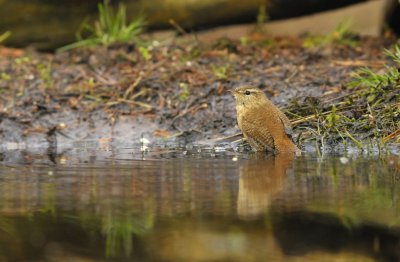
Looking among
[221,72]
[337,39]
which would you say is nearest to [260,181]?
[221,72]

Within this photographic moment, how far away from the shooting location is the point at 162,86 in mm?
9961

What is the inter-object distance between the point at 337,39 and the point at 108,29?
2.97 m

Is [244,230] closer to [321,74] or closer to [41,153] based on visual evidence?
[41,153]

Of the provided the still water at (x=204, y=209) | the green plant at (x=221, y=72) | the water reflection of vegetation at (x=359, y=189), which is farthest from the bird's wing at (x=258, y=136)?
the green plant at (x=221, y=72)

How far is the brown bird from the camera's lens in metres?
7.60

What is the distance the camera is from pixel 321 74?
9773mm

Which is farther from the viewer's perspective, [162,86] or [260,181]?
[162,86]

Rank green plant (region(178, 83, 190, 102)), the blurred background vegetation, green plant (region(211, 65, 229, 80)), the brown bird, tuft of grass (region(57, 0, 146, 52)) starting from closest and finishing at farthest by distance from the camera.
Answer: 1. the brown bird
2. green plant (region(178, 83, 190, 102))
3. green plant (region(211, 65, 229, 80))
4. tuft of grass (region(57, 0, 146, 52))
5. the blurred background vegetation

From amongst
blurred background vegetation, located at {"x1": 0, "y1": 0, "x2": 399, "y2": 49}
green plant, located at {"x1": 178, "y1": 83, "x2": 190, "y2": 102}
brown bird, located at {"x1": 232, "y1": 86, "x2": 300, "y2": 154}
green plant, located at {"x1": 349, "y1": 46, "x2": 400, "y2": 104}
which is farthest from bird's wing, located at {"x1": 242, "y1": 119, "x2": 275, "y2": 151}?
blurred background vegetation, located at {"x1": 0, "y1": 0, "x2": 399, "y2": 49}

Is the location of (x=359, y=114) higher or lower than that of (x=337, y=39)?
lower

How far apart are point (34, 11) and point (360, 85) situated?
4.76 metres

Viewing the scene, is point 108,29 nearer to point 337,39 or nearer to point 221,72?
point 221,72

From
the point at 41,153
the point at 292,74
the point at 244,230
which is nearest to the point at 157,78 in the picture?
the point at 292,74

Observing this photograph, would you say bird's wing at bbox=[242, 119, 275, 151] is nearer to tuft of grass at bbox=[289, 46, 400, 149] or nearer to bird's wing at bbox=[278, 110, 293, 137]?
bird's wing at bbox=[278, 110, 293, 137]
